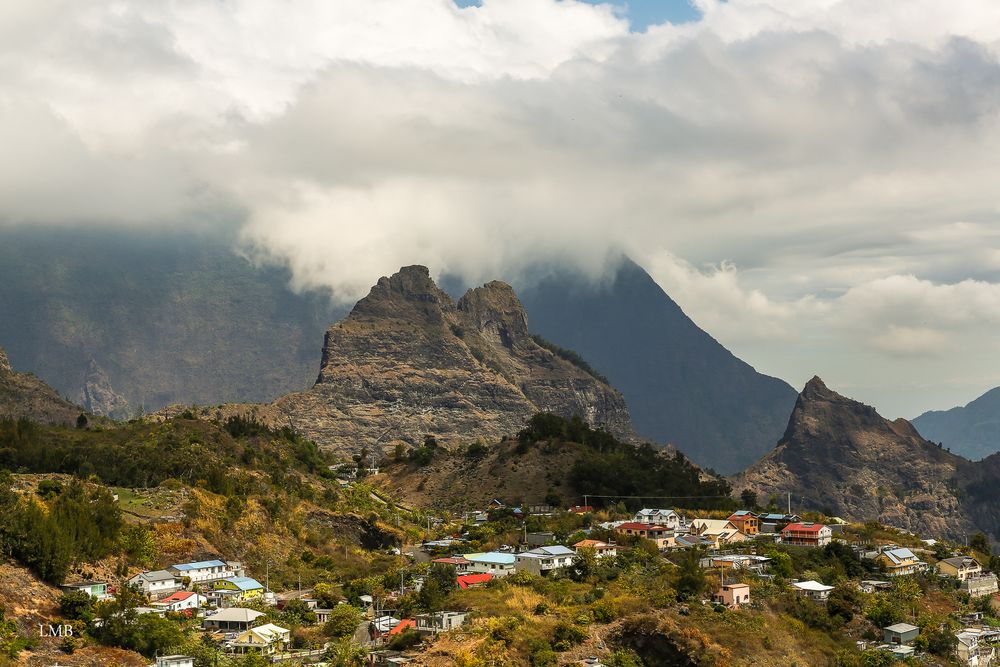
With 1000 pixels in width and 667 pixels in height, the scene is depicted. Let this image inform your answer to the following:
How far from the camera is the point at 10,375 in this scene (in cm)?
16988

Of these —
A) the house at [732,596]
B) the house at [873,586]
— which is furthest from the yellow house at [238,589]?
the house at [873,586]

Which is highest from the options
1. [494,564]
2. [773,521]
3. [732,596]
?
[773,521]

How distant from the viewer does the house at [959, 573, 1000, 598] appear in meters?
96.1

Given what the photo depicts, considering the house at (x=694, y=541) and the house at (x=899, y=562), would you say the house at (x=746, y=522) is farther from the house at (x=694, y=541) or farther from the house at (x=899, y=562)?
the house at (x=899, y=562)

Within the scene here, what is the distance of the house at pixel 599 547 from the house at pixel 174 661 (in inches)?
1400

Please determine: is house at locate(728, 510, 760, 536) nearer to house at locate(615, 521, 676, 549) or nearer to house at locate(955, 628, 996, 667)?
house at locate(615, 521, 676, 549)

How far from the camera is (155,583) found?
79500mm

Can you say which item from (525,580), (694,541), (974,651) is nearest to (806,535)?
(694,541)

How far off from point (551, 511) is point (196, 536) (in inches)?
1636

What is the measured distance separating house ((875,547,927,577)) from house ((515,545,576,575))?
2439cm

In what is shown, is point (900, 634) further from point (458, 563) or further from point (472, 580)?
point (458, 563)

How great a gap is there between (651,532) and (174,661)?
163 feet

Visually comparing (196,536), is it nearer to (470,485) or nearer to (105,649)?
(105,649)

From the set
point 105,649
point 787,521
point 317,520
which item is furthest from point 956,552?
point 105,649
